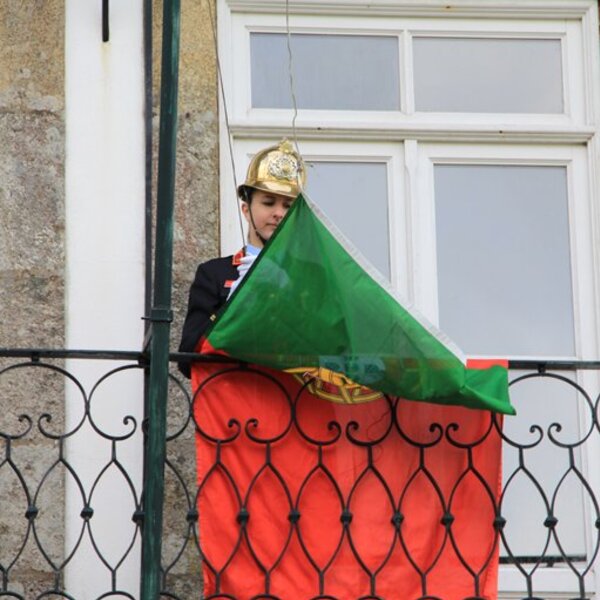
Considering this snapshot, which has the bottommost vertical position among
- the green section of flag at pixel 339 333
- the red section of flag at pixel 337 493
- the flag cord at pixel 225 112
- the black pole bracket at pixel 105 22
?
the red section of flag at pixel 337 493

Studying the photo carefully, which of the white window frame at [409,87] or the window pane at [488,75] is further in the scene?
the window pane at [488,75]

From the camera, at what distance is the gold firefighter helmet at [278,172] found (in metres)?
8.70

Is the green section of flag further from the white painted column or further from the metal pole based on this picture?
the white painted column

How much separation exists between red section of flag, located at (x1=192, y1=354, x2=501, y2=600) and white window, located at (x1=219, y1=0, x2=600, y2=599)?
40.1 inches

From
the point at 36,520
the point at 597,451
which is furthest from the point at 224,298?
the point at 597,451

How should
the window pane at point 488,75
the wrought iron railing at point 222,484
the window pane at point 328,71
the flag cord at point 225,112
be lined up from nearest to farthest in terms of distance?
the wrought iron railing at point 222,484, the flag cord at point 225,112, the window pane at point 328,71, the window pane at point 488,75

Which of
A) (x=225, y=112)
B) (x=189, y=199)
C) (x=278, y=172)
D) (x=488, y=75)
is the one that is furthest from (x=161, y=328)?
(x=488, y=75)

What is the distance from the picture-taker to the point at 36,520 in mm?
8930

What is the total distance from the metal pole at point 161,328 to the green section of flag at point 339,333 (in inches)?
7.8

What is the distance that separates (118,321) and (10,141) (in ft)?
2.65

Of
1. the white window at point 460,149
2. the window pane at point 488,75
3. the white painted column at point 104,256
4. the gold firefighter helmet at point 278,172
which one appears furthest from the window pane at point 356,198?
the gold firefighter helmet at point 278,172

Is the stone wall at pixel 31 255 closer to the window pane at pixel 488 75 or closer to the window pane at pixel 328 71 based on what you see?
the window pane at pixel 328 71

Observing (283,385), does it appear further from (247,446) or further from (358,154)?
(358,154)

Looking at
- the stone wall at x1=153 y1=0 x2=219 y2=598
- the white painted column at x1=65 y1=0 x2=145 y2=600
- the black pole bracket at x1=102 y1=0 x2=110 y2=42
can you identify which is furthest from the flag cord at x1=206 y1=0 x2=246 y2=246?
the black pole bracket at x1=102 y1=0 x2=110 y2=42
